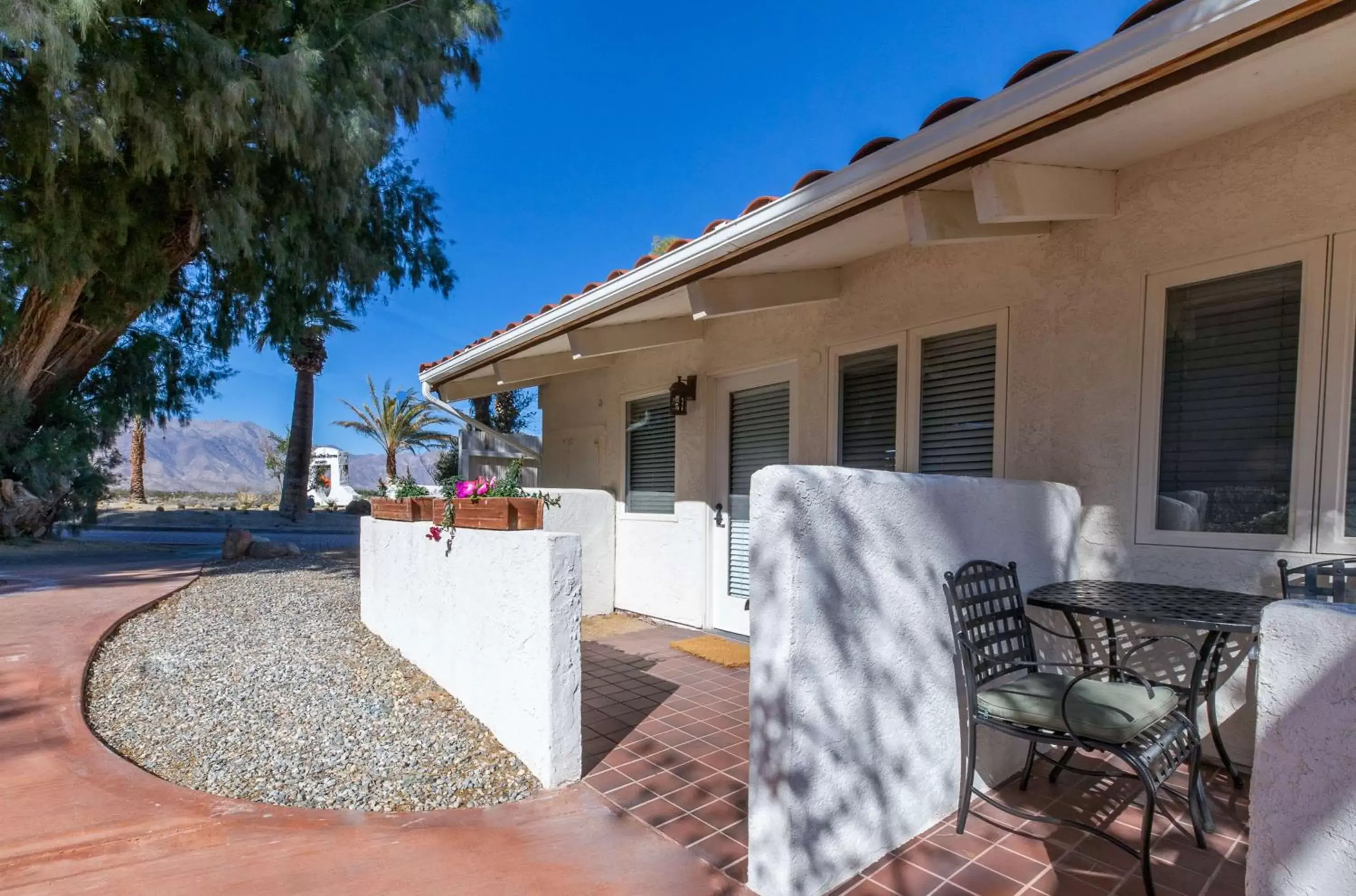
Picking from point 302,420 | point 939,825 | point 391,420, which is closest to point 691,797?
point 939,825

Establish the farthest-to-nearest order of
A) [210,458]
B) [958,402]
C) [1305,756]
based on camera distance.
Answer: [210,458], [958,402], [1305,756]

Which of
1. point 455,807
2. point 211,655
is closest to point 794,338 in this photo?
point 455,807

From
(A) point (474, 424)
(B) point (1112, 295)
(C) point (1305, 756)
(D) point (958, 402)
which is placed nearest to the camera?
(C) point (1305, 756)

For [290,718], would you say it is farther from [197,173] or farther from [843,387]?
[197,173]

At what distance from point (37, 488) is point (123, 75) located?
7900 mm

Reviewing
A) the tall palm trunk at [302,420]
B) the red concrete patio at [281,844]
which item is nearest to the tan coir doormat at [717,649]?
the red concrete patio at [281,844]

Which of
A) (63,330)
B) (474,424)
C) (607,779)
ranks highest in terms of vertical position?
(63,330)

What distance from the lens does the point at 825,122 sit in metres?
11.3

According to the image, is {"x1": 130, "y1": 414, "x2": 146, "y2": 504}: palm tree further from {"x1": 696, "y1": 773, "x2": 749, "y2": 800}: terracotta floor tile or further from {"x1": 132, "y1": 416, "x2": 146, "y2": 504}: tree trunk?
{"x1": 696, "y1": 773, "x2": 749, "y2": 800}: terracotta floor tile

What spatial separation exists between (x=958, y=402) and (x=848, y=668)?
2.50m

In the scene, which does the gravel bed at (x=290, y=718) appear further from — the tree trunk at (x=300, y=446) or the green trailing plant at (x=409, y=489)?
the tree trunk at (x=300, y=446)

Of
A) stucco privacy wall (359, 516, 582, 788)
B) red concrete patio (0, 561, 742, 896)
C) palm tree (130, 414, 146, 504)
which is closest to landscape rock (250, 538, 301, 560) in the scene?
stucco privacy wall (359, 516, 582, 788)

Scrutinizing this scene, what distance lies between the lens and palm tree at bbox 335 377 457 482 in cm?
2528

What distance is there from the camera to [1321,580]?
2.84 m
